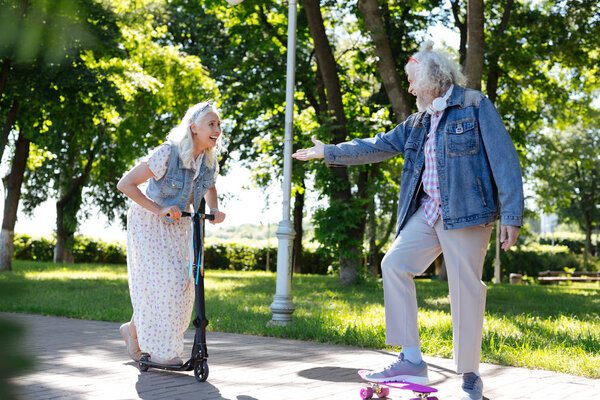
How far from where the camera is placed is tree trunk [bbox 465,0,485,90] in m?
12.4

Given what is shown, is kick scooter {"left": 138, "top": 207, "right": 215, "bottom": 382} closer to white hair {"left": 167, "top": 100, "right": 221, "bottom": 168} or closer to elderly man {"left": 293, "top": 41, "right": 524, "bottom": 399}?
white hair {"left": 167, "top": 100, "right": 221, "bottom": 168}

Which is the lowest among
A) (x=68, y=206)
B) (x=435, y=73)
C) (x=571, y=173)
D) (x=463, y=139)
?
(x=463, y=139)

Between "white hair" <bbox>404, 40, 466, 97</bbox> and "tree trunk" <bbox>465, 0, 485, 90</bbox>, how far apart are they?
28.3 feet

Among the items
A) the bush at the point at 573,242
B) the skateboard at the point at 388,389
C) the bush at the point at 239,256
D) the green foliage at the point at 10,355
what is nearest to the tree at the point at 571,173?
the bush at the point at 573,242

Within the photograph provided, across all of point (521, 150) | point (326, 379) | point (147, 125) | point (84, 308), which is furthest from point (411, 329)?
point (147, 125)

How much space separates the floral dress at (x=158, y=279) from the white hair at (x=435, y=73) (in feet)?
6.20

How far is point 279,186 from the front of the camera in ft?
81.8

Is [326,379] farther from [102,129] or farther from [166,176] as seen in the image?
[102,129]

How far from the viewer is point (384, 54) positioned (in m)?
13.7

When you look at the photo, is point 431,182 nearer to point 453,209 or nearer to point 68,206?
point 453,209

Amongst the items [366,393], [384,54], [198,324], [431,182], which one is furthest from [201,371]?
[384,54]

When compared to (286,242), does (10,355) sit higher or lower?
lower

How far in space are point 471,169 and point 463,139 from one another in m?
0.20

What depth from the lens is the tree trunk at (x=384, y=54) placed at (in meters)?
13.6
